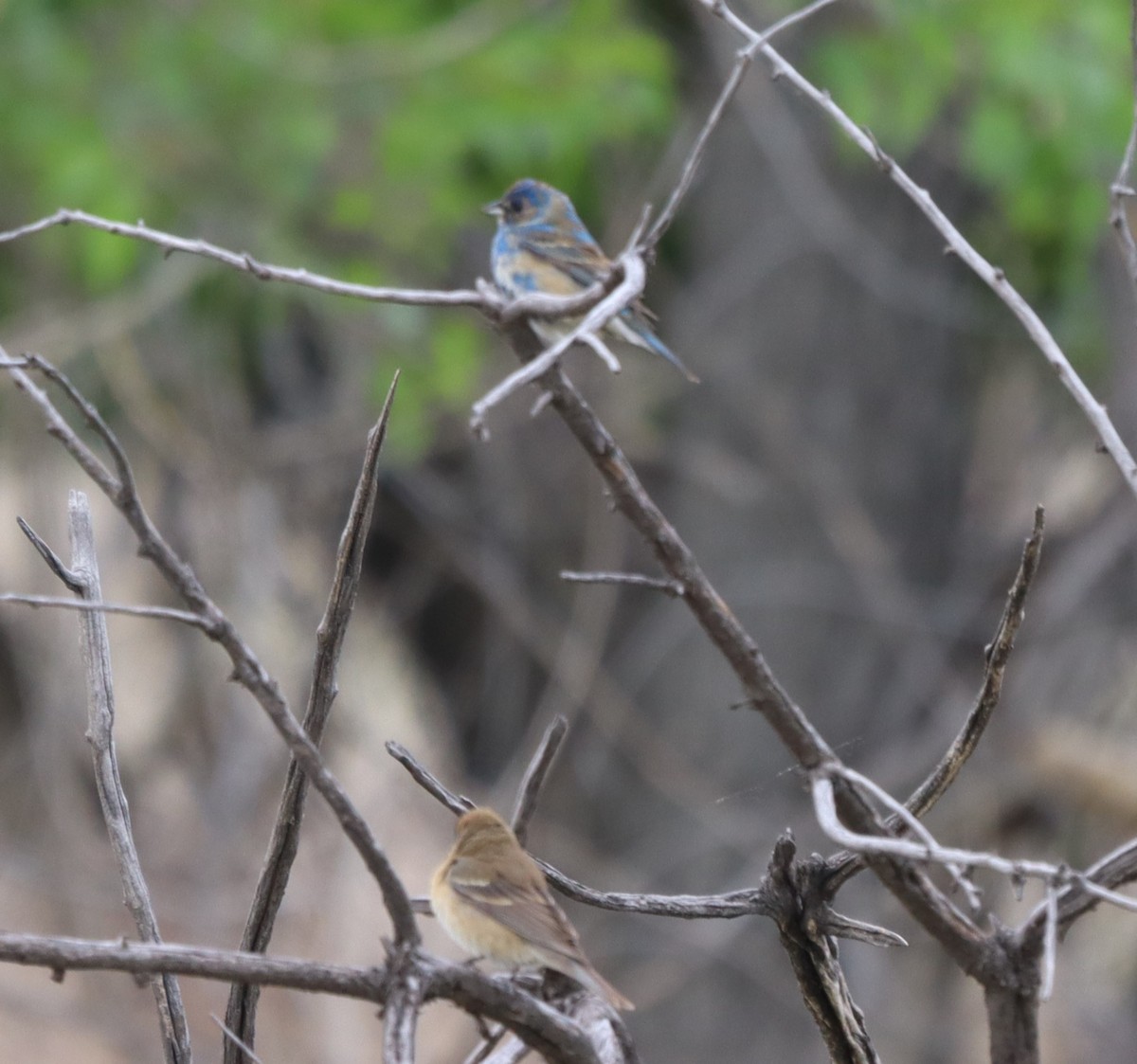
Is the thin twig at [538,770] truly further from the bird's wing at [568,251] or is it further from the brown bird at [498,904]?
the bird's wing at [568,251]

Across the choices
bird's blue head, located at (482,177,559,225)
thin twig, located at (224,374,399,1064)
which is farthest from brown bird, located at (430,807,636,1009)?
bird's blue head, located at (482,177,559,225)

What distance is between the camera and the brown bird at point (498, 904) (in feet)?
6.05

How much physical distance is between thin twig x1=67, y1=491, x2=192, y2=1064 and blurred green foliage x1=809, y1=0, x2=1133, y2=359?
4.44 metres

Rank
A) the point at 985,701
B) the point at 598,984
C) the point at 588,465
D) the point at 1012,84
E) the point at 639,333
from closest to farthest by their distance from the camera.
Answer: the point at 985,701, the point at 598,984, the point at 639,333, the point at 1012,84, the point at 588,465

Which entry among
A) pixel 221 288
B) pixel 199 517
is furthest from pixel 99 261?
pixel 199 517

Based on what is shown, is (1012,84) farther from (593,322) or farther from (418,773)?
(593,322)

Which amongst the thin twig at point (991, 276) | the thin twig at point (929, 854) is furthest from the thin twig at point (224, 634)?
the thin twig at point (991, 276)

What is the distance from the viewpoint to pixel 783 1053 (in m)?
7.05

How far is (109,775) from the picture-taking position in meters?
1.71

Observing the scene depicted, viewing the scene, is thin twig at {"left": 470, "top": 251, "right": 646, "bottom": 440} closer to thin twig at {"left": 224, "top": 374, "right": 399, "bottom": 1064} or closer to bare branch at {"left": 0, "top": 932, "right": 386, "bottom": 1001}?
thin twig at {"left": 224, "top": 374, "right": 399, "bottom": 1064}

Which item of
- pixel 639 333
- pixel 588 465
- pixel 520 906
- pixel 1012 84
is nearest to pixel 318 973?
pixel 520 906

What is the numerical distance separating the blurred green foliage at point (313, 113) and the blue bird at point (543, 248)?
1.17 metres

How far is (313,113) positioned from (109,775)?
4653mm

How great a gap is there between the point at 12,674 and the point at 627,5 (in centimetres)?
423
